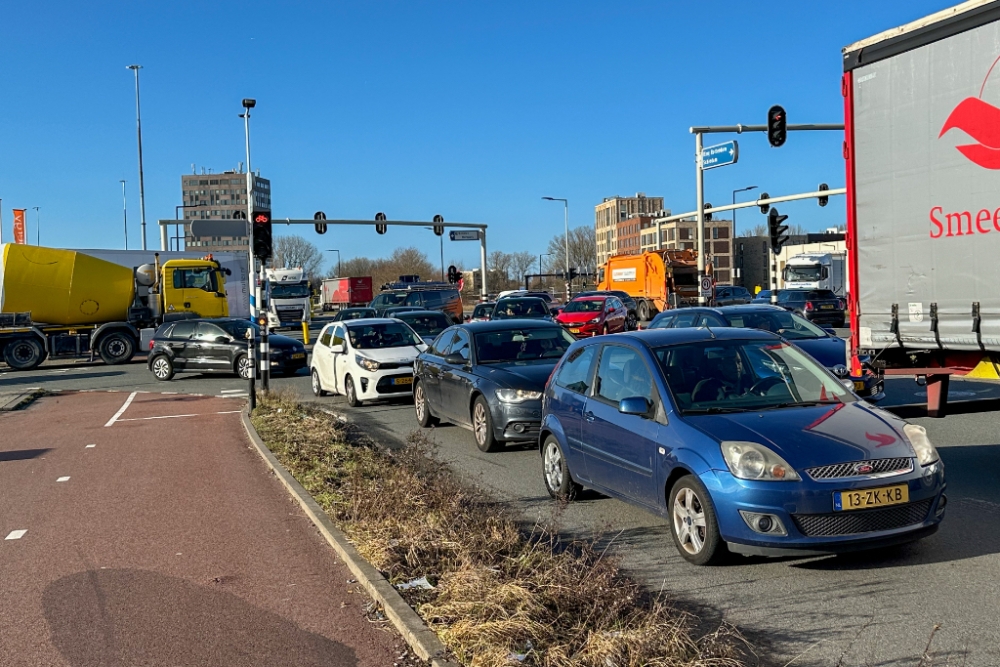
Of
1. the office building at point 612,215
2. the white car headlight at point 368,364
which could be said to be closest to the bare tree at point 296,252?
the office building at point 612,215

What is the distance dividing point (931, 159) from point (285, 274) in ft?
163

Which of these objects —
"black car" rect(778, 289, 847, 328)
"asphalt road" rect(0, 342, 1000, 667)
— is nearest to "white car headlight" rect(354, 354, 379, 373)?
"asphalt road" rect(0, 342, 1000, 667)

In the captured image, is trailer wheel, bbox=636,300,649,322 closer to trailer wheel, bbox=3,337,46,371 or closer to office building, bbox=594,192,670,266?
trailer wheel, bbox=3,337,46,371

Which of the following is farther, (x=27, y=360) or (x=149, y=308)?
(x=149, y=308)

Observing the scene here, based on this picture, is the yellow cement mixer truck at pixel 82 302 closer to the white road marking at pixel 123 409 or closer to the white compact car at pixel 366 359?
the white road marking at pixel 123 409

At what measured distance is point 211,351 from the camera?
2586 cm

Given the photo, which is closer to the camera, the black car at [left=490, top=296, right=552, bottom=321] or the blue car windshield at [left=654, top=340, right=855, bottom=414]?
the blue car windshield at [left=654, top=340, right=855, bottom=414]

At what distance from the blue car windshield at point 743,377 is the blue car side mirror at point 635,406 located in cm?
23

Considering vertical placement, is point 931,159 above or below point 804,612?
above

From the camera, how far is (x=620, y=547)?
7043 mm

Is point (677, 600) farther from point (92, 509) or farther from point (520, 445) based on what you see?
point (520, 445)

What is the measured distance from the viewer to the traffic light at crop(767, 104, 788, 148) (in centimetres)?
2425

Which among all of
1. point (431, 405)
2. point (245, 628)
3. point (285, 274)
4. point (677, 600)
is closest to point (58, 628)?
point (245, 628)

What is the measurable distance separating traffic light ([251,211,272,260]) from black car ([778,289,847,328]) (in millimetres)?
24929
